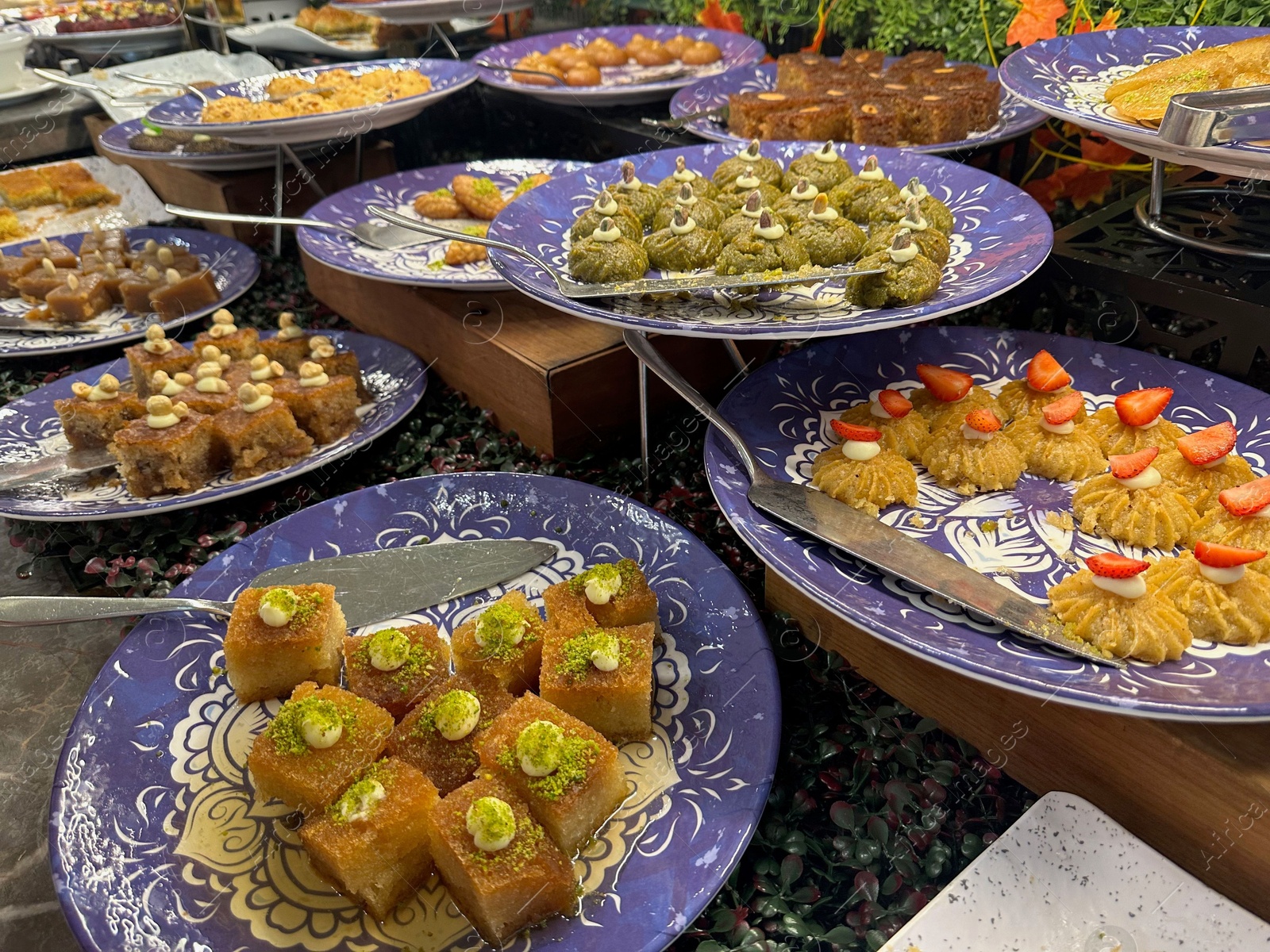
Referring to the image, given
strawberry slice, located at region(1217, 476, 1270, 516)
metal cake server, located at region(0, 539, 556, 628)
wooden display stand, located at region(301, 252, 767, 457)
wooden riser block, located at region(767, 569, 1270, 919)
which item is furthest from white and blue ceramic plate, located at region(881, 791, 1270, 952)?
wooden display stand, located at region(301, 252, 767, 457)

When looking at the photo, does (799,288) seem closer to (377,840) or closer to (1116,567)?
(1116,567)

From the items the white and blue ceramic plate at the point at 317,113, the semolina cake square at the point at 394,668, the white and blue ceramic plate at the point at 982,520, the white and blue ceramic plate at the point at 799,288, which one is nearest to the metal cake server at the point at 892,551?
the white and blue ceramic plate at the point at 982,520

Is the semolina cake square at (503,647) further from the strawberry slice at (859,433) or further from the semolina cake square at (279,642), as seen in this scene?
the strawberry slice at (859,433)

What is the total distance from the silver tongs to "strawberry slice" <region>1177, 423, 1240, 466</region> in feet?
1.31

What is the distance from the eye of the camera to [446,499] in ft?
5.08

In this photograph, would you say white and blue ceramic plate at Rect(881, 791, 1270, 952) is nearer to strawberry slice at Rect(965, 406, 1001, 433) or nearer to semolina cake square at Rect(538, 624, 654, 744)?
semolina cake square at Rect(538, 624, 654, 744)

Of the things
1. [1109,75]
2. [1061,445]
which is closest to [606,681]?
[1061,445]

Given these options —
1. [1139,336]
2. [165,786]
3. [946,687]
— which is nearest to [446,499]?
[165,786]

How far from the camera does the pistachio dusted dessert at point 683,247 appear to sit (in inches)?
60.7

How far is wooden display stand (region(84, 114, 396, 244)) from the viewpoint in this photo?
9.53 feet

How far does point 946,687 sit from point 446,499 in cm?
87

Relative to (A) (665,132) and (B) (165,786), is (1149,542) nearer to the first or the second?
(B) (165,786)

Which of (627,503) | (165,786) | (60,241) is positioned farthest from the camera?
(60,241)

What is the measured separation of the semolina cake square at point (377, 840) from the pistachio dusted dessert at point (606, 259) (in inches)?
32.5
